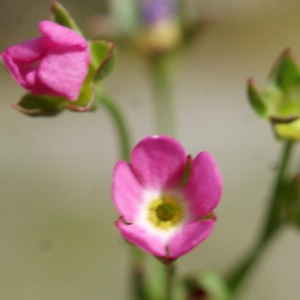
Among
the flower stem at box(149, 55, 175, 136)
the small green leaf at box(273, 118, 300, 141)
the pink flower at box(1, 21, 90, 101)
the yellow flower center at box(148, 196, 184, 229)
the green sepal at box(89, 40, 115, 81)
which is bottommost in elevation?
the flower stem at box(149, 55, 175, 136)

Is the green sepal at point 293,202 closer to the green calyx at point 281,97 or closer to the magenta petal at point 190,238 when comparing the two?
the green calyx at point 281,97

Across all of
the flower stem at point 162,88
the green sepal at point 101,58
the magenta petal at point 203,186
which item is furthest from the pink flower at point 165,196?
the flower stem at point 162,88

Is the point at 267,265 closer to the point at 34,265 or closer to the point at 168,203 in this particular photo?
the point at 34,265

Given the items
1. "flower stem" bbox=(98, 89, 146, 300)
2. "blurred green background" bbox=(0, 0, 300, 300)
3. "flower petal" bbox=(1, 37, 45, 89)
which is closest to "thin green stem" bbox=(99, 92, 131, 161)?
"flower stem" bbox=(98, 89, 146, 300)

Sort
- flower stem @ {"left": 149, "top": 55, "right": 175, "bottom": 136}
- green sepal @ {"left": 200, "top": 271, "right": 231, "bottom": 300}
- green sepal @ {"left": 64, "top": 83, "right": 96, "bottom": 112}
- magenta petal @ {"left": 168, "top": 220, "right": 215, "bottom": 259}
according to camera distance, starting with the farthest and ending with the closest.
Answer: flower stem @ {"left": 149, "top": 55, "right": 175, "bottom": 136} < green sepal @ {"left": 200, "top": 271, "right": 231, "bottom": 300} < green sepal @ {"left": 64, "top": 83, "right": 96, "bottom": 112} < magenta petal @ {"left": 168, "top": 220, "right": 215, "bottom": 259}

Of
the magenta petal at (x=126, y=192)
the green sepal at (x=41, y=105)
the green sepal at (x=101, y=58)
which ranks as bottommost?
the magenta petal at (x=126, y=192)

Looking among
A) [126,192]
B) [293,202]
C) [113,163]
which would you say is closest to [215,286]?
[293,202]

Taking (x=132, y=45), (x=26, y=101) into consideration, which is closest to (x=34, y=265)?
(x=132, y=45)

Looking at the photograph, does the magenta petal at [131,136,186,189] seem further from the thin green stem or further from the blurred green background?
the blurred green background

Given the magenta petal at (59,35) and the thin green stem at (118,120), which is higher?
the magenta petal at (59,35)

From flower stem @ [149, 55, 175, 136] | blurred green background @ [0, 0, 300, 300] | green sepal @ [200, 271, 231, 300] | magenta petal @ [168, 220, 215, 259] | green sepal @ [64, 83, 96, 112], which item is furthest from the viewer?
blurred green background @ [0, 0, 300, 300]
